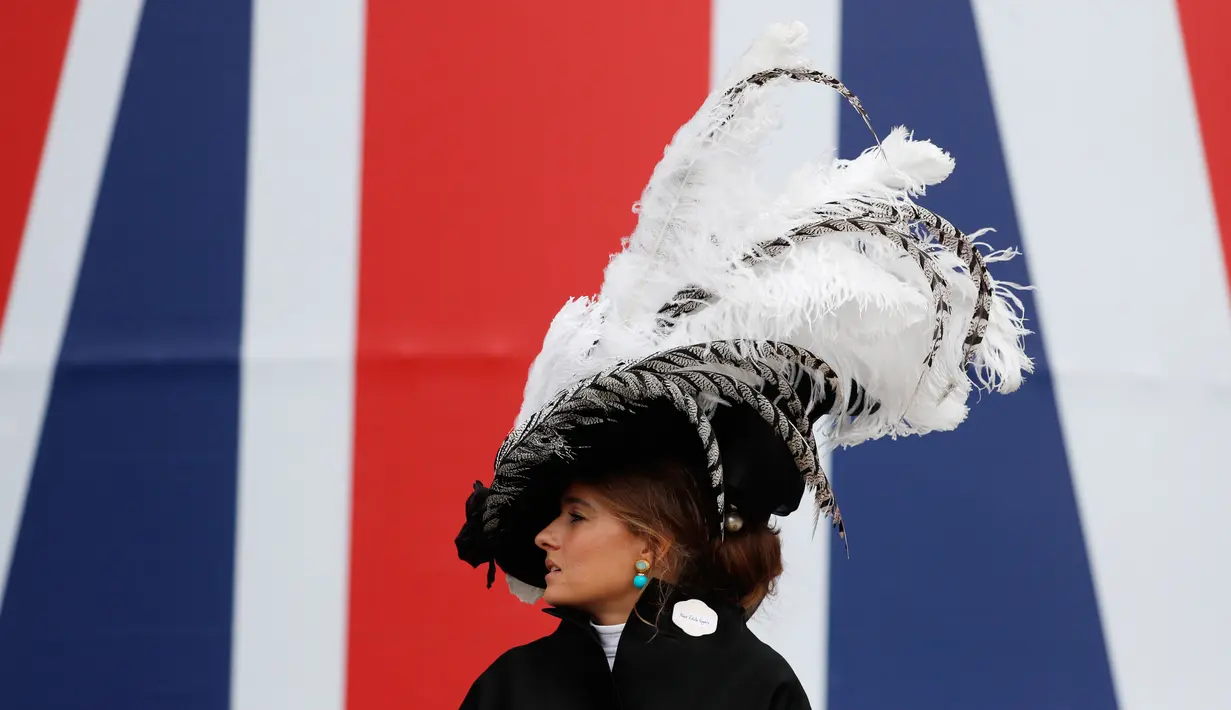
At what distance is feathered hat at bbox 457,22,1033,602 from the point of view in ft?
4.36

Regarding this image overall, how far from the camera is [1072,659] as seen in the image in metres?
2.15

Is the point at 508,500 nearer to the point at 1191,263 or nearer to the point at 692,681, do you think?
the point at 692,681

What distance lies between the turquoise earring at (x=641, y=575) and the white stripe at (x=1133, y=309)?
112 centimetres

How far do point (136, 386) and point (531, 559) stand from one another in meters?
0.92

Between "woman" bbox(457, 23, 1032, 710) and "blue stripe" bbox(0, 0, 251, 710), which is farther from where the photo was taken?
"blue stripe" bbox(0, 0, 251, 710)

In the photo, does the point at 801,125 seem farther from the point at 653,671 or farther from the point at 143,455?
the point at 143,455

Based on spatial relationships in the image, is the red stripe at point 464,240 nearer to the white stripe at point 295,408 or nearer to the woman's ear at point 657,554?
the white stripe at point 295,408

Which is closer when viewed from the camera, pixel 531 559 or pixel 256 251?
pixel 531 559

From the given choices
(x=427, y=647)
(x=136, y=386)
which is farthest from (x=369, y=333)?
(x=427, y=647)

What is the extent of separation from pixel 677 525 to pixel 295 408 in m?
0.95

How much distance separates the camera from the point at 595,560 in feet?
4.57

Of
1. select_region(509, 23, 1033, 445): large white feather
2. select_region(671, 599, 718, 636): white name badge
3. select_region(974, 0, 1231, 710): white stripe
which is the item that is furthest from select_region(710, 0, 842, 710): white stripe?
select_region(671, 599, 718, 636): white name badge

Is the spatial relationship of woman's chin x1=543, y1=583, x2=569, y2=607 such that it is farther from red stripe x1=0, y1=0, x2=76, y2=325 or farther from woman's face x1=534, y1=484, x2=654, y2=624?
red stripe x1=0, y1=0, x2=76, y2=325

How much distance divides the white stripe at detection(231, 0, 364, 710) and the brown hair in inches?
32.5
